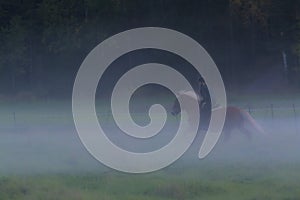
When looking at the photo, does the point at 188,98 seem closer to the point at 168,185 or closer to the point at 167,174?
the point at 167,174

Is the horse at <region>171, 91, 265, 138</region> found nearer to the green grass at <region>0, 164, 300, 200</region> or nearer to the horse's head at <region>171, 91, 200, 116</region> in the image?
the horse's head at <region>171, 91, 200, 116</region>

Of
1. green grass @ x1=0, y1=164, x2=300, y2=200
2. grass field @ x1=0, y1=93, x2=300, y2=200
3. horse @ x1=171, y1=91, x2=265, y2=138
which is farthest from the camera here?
horse @ x1=171, y1=91, x2=265, y2=138

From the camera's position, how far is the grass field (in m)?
10.0

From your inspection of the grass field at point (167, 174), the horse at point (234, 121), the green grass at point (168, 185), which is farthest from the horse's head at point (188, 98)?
the green grass at point (168, 185)

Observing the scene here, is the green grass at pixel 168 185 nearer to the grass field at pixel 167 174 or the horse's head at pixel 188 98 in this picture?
the grass field at pixel 167 174

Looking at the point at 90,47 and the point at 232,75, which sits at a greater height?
the point at 90,47

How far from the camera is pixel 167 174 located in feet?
37.8

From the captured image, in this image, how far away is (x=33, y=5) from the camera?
137ft

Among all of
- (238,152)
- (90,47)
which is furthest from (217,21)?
(238,152)

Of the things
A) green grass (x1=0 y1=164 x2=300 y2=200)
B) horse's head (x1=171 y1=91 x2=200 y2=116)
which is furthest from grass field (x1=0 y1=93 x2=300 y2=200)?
horse's head (x1=171 y1=91 x2=200 y2=116)

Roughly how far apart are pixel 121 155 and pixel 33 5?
30340mm

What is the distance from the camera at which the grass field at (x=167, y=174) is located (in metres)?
10.0

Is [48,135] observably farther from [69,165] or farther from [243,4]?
[243,4]

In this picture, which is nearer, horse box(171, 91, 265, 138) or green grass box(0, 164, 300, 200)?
green grass box(0, 164, 300, 200)
